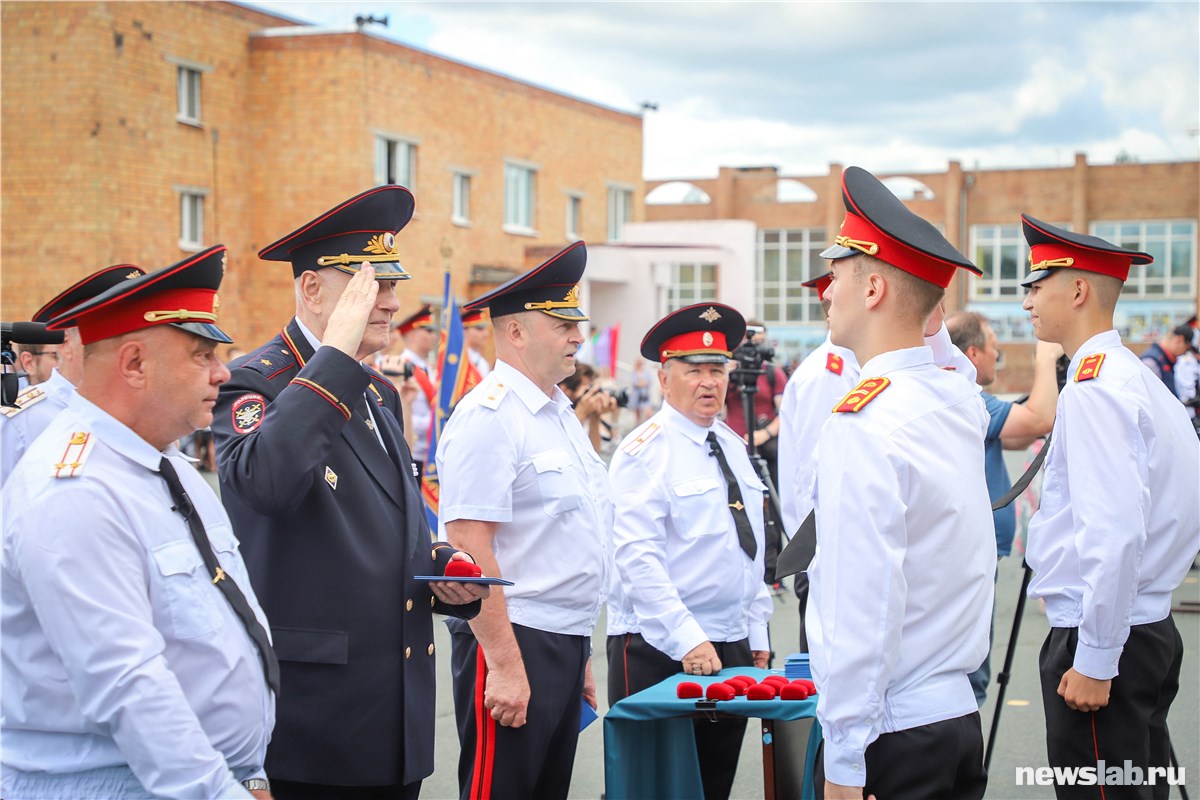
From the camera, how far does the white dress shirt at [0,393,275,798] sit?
2082mm

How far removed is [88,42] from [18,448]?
2393cm

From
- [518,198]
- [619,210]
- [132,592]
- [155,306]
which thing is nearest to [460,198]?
[518,198]

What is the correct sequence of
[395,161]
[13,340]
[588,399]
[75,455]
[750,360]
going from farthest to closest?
[395,161] → [588,399] → [750,360] → [13,340] → [75,455]

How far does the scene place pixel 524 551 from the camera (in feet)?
12.3

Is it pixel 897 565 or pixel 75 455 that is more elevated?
pixel 75 455

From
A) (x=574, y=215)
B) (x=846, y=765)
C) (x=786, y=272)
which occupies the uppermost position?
(x=574, y=215)

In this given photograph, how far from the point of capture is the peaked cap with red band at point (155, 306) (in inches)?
90.7

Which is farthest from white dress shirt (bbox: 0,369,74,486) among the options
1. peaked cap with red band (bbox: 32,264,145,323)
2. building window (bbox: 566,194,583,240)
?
building window (bbox: 566,194,583,240)

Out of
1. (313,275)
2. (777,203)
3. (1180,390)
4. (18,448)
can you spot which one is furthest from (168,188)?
(777,203)

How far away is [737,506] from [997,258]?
1969 inches

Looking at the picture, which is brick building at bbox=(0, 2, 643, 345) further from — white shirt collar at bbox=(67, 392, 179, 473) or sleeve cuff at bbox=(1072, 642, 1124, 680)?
white shirt collar at bbox=(67, 392, 179, 473)

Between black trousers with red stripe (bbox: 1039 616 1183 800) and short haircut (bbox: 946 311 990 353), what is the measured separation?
7.59 feet

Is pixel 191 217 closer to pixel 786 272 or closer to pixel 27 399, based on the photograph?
pixel 27 399

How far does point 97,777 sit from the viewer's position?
218 cm
